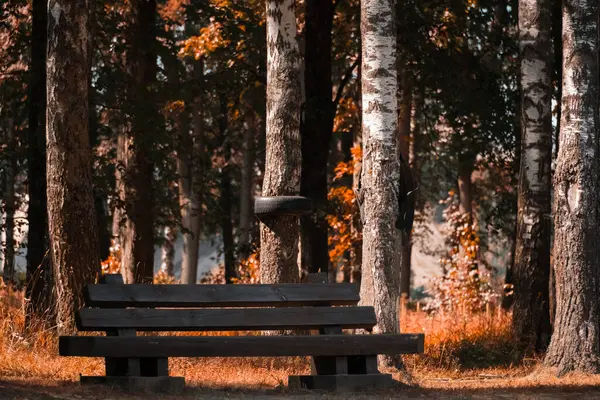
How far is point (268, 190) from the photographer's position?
1352 cm

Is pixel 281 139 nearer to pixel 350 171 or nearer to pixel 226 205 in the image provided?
pixel 350 171

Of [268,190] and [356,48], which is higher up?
[356,48]

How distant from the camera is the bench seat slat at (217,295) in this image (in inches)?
357

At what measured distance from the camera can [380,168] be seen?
37.4 ft

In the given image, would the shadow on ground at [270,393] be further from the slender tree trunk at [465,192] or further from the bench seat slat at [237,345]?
the slender tree trunk at [465,192]

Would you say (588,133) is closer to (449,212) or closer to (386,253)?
(386,253)

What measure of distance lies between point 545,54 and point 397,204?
4.54m

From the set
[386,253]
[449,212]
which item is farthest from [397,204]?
[449,212]

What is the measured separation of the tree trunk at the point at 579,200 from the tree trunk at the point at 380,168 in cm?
202

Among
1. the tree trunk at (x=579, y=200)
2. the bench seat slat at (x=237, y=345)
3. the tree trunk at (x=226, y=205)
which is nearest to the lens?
the bench seat slat at (x=237, y=345)

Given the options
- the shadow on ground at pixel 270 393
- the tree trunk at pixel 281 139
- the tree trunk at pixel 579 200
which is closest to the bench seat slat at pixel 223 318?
the shadow on ground at pixel 270 393

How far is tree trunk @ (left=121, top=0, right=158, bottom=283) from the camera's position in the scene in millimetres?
19562

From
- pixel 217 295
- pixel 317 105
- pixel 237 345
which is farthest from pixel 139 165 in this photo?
pixel 237 345

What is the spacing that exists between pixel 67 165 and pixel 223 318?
4206mm
